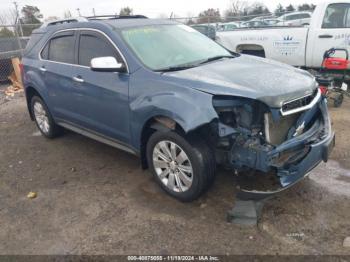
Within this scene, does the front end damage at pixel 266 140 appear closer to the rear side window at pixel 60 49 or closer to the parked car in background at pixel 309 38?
the rear side window at pixel 60 49

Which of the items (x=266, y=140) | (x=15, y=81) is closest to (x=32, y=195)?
(x=266, y=140)

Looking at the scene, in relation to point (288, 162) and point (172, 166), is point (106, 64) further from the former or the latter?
point (288, 162)

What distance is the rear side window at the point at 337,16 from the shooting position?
6.91 meters

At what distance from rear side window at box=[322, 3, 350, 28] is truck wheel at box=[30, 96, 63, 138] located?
5.47m

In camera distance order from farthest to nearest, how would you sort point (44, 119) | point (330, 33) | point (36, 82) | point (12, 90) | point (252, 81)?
point (12, 90) < point (330, 33) < point (44, 119) < point (36, 82) < point (252, 81)

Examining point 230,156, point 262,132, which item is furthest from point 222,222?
point 262,132

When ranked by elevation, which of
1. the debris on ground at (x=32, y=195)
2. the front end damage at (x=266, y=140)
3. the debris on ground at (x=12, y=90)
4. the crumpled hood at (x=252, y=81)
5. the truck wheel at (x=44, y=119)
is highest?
the crumpled hood at (x=252, y=81)

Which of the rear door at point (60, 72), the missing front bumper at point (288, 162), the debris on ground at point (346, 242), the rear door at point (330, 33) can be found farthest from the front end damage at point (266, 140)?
the rear door at point (330, 33)

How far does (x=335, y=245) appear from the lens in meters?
2.99

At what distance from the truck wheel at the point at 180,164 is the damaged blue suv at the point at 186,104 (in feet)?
0.04

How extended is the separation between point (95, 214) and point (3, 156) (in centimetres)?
261

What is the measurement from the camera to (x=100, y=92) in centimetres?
423

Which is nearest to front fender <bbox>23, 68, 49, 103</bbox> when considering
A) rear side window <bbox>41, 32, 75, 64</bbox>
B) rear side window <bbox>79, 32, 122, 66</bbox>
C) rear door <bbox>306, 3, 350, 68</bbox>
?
rear side window <bbox>41, 32, 75, 64</bbox>

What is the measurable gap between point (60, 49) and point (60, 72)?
392 millimetres
